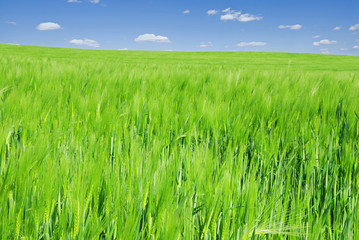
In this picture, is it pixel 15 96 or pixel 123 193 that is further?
pixel 15 96

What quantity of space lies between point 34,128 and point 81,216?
592mm

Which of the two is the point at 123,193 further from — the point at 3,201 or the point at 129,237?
the point at 3,201

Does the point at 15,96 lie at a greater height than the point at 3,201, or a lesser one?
greater

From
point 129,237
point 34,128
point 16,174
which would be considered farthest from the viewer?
point 34,128

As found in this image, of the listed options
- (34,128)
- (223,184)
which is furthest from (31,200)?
(34,128)

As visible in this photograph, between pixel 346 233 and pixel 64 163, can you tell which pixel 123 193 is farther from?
pixel 346 233

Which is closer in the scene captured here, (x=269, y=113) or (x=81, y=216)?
(x=81, y=216)

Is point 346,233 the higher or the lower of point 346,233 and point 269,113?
the lower

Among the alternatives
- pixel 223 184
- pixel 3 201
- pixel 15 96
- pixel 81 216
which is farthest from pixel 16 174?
pixel 15 96

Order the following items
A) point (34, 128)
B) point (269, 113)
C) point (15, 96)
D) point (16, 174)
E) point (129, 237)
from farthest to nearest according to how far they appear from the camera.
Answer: point (269, 113) < point (15, 96) < point (34, 128) < point (16, 174) < point (129, 237)

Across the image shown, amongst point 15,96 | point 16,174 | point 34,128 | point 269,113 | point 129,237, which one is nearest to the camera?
Result: point 129,237

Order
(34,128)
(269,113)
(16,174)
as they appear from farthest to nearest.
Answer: (269,113) < (34,128) < (16,174)

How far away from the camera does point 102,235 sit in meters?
0.46

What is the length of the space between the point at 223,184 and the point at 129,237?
191 millimetres
